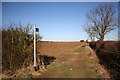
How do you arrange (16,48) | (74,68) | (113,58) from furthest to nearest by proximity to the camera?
(74,68) → (16,48) → (113,58)

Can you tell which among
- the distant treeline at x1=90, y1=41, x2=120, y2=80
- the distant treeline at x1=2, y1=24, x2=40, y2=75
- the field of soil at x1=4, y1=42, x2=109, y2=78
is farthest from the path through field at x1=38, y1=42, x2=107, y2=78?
the distant treeline at x1=2, y1=24, x2=40, y2=75

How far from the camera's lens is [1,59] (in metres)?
4.76

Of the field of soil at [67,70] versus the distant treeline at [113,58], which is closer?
the distant treeline at [113,58]

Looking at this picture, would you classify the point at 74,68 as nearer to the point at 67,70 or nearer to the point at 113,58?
the point at 67,70

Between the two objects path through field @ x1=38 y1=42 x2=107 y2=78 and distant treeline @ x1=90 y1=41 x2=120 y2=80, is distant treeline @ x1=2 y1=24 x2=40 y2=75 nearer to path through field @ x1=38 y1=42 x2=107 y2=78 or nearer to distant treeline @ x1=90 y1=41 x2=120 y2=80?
path through field @ x1=38 y1=42 x2=107 y2=78

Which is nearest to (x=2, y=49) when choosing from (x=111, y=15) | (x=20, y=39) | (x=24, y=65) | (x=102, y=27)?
(x=20, y=39)

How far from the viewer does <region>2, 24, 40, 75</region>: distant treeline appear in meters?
4.78

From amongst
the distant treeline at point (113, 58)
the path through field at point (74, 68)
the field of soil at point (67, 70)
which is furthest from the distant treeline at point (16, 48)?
the distant treeline at point (113, 58)

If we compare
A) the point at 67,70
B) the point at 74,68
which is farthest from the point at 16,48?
the point at 74,68

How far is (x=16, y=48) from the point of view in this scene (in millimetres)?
5008

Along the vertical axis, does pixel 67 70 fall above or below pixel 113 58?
below

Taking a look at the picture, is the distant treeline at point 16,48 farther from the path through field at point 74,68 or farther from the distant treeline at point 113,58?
the distant treeline at point 113,58

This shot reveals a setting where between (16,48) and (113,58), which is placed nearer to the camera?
(113,58)

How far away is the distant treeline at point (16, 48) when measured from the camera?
188 inches
